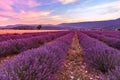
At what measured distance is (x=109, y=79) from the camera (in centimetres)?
280

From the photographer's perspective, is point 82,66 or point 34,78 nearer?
point 34,78

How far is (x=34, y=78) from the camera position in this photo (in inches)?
113

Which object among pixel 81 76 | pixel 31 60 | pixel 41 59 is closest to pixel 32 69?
pixel 31 60

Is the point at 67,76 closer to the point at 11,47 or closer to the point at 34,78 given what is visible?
the point at 34,78

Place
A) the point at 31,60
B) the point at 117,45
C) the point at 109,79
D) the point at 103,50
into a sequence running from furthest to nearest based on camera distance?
the point at 117,45 → the point at 103,50 → the point at 31,60 → the point at 109,79

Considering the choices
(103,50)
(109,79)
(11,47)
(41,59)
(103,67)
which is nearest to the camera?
(109,79)

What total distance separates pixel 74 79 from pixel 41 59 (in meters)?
1.08

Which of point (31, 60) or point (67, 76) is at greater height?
point (31, 60)

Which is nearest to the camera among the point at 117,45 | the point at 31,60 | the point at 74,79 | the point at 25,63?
the point at 25,63

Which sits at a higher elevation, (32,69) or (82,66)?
(32,69)

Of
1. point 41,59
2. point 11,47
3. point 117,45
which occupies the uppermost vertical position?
point 41,59

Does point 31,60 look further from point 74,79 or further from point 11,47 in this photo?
point 11,47

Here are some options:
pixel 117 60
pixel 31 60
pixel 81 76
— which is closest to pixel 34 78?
pixel 31 60

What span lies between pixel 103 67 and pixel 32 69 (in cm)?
271
